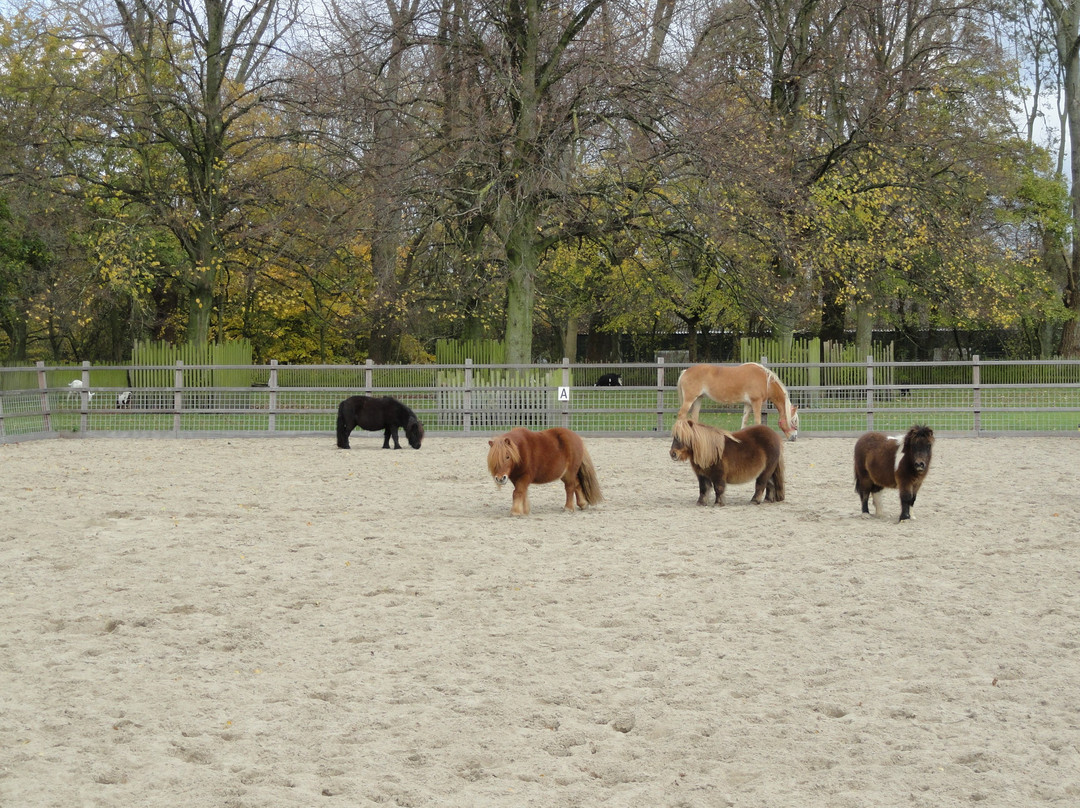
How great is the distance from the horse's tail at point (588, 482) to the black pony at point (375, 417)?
23.9 ft

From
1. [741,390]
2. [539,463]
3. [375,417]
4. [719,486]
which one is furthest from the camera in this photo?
[741,390]

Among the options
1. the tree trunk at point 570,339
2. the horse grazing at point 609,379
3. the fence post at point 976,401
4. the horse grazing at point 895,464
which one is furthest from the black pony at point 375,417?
the tree trunk at point 570,339

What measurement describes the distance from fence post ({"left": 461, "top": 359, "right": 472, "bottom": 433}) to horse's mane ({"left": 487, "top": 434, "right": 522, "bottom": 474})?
10.7 metres

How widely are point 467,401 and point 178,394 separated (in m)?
5.52

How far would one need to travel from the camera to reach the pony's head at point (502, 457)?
1050cm

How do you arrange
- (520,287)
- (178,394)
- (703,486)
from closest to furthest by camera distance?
1. (703,486)
2. (178,394)
3. (520,287)

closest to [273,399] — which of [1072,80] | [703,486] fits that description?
[703,486]

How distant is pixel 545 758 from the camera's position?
4.66m

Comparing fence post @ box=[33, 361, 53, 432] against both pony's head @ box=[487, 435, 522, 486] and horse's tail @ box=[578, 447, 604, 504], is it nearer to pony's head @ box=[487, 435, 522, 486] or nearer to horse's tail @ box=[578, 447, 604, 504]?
horse's tail @ box=[578, 447, 604, 504]

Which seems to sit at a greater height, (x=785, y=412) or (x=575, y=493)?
(x=785, y=412)

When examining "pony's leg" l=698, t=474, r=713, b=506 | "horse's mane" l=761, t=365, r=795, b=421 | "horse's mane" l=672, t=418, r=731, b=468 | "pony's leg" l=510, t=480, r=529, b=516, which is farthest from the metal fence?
"pony's leg" l=510, t=480, r=529, b=516

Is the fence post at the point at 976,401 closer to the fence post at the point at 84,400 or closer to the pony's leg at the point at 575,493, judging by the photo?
the pony's leg at the point at 575,493

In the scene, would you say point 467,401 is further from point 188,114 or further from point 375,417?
point 188,114

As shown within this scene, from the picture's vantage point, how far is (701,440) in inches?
442
